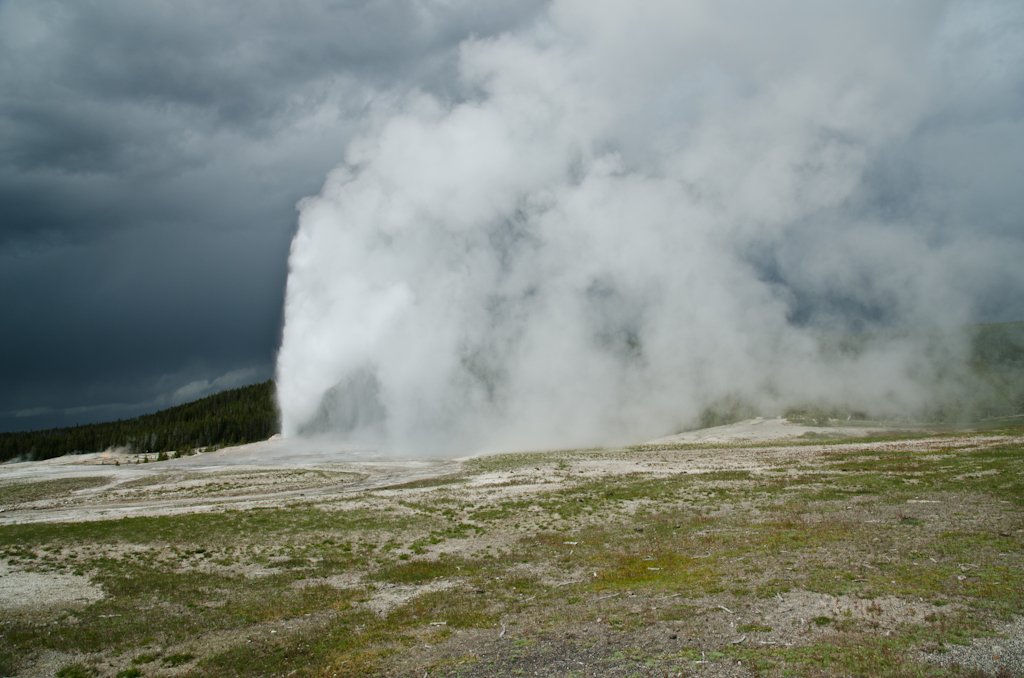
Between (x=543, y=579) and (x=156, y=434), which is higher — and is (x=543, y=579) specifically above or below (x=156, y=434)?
below

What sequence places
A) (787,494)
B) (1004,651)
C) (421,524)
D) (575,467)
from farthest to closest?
(575,467), (787,494), (421,524), (1004,651)

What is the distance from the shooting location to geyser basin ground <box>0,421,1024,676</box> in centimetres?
1131

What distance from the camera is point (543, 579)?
18.1 metres

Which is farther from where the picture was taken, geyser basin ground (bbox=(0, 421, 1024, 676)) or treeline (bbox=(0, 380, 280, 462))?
treeline (bbox=(0, 380, 280, 462))

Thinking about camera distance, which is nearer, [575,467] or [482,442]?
[575,467]

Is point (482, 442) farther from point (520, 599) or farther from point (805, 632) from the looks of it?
point (805, 632)

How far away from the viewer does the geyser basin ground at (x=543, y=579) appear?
37.1 ft

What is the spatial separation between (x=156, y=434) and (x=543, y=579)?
13140 cm

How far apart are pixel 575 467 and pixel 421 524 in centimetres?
2524

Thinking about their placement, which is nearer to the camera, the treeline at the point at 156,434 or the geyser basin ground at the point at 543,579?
the geyser basin ground at the point at 543,579

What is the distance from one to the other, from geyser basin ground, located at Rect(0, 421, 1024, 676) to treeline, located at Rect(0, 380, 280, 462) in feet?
282

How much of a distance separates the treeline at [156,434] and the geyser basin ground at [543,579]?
85945mm

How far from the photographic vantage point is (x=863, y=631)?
1112 cm

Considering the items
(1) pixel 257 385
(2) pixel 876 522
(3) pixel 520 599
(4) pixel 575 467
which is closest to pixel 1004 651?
(3) pixel 520 599
